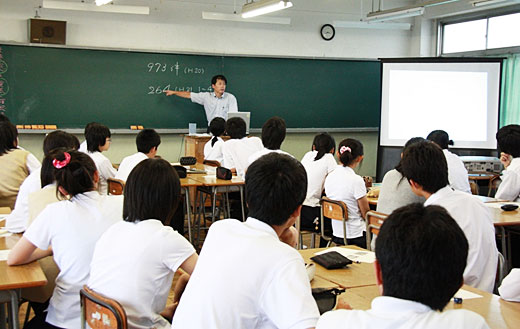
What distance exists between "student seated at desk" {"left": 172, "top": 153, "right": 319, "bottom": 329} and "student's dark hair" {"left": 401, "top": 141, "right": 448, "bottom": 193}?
113 centimetres

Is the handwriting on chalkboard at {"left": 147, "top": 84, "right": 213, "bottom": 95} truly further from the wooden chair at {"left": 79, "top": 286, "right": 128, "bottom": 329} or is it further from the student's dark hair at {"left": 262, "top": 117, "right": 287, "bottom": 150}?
the wooden chair at {"left": 79, "top": 286, "right": 128, "bottom": 329}

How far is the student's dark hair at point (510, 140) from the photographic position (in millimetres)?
4781

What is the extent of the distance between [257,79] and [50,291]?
6660 millimetres

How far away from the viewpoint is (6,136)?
14.4 feet

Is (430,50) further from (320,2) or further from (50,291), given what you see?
(50,291)

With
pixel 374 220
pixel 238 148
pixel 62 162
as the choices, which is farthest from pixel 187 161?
pixel 62 162

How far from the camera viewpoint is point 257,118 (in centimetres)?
917

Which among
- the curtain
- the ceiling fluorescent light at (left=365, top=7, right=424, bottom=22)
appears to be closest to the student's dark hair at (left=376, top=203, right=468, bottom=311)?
the ceiling fluorescent light at (left=365, top=7, right=424, bottom=22)

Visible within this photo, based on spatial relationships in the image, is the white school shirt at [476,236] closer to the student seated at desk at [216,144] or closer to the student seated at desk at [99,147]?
the student seated at desk at [99,147]

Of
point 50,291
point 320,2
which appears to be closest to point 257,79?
point 320,2

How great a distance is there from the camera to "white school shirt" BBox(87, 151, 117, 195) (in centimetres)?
525

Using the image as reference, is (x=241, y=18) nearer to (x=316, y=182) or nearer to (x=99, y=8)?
(x=99, y=8)

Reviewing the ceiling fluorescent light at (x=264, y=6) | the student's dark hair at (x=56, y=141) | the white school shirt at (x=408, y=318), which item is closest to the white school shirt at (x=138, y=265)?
the white school shirt at (x=408, y=318)

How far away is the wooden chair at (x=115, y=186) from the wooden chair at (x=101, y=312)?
2688mm
